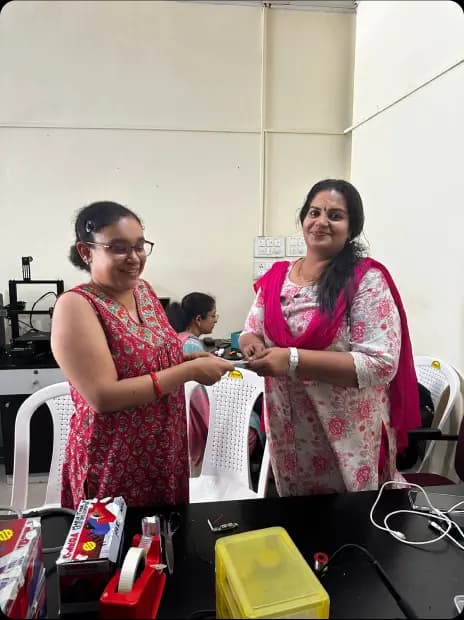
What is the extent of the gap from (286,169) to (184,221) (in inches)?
10.3

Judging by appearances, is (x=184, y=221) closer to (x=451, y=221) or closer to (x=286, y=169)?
(x=286, y=169)

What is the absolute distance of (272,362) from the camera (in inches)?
34.2

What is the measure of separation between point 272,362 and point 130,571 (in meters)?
0.45

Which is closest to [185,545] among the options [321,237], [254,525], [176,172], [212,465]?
[254,525]

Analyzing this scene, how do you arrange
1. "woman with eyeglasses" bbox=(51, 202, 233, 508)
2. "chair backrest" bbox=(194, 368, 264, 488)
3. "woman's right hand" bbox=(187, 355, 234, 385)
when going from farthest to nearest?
"chair backrest" bbox=(194, 368, 264, 488), "woman's right hand" bbox=(187, 355, 234, 385), "woman with eyeglasses" bbox=(51, 202, 233, 508)

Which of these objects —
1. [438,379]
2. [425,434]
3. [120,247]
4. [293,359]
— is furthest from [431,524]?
[120,247]

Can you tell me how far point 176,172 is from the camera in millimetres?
934

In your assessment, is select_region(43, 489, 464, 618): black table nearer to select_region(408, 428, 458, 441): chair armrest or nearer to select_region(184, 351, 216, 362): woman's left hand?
select_region(408, 428, 458, 441): chair armrest

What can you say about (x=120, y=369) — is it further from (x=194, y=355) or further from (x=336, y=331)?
(x=336, y=331)

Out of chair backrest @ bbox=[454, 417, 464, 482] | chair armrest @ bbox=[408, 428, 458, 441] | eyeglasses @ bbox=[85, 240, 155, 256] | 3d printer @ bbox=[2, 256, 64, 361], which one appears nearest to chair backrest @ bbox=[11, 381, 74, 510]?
3d printer @ bbox=[2, 256, 64, 361]

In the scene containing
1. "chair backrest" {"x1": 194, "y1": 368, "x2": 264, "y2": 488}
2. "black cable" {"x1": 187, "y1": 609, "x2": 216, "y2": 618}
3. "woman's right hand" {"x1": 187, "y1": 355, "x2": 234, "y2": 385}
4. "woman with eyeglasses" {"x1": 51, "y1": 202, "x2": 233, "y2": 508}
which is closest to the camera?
"black cable" {"x1": 187, "y1": 609, "x2": 216, "y2": 618}

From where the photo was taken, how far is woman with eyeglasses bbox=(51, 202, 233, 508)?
0.75 m

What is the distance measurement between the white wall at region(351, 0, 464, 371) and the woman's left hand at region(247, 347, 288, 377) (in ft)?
0.99

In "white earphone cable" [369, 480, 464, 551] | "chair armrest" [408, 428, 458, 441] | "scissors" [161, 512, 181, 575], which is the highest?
"chair armrest" [408, 428, 458, 441]
